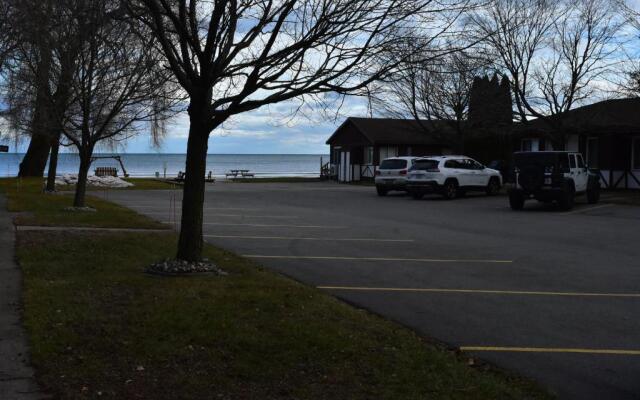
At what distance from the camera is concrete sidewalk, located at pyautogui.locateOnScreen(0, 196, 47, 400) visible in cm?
510

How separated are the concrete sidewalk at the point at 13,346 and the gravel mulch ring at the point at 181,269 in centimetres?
173

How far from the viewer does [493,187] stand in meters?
31.8

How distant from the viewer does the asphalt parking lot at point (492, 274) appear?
6406 millimetres

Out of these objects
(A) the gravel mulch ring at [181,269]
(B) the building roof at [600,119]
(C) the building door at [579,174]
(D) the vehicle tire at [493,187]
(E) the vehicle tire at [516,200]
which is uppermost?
(B) the building roof at [600,119]

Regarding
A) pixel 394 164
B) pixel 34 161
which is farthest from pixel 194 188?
pixel 34 161

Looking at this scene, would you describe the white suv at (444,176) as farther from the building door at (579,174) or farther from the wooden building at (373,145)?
the wooden building at (373,145)

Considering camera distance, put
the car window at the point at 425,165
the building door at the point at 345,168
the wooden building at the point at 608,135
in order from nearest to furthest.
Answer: the car window at the point at 425,165
the wooden building at the point at 608,135
the building door at the point at 345,168

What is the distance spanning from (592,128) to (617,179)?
9.29ft

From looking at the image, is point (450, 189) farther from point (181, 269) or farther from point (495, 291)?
point (181, 269)

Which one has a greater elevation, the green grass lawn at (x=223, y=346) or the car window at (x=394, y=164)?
the car window at (x=394, y=164)

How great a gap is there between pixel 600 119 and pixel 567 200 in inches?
486

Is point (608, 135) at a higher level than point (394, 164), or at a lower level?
higher

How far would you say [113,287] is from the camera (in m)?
8.72

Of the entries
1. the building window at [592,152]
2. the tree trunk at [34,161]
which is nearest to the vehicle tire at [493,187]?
the building window at [592,152]
